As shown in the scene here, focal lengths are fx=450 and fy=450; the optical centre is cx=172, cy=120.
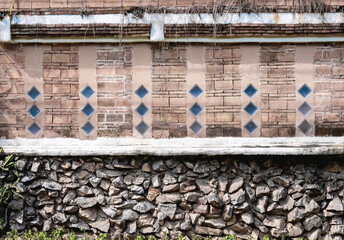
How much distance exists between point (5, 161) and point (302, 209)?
3.81 meters

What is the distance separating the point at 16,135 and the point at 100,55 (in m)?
1.51

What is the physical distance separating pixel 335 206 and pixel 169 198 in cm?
208

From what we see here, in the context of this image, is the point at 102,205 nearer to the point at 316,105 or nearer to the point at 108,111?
the point at 108,111

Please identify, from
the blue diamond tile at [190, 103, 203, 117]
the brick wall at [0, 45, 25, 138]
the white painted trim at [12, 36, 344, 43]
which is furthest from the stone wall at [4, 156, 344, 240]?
the white painted trim at [12, 36, 344, 43]

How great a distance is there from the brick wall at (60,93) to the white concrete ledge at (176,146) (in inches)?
6.8

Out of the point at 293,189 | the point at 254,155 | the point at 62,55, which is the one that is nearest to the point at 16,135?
the point at 62,55

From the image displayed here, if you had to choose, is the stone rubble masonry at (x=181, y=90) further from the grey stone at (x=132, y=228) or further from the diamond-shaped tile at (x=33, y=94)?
the grey stone at (x=132, y=228)

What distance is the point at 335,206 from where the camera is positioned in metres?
5.62

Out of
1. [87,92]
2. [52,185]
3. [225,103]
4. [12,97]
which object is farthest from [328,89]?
[12,97]

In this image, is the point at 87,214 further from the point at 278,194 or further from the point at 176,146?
the point at 278,194

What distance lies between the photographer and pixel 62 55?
585cm

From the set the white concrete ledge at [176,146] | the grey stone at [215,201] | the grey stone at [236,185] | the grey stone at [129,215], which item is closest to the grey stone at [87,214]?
the grey stone at [129,215]

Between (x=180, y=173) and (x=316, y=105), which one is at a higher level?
(x=316, y=105)

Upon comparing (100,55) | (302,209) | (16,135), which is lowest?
(302,209)
